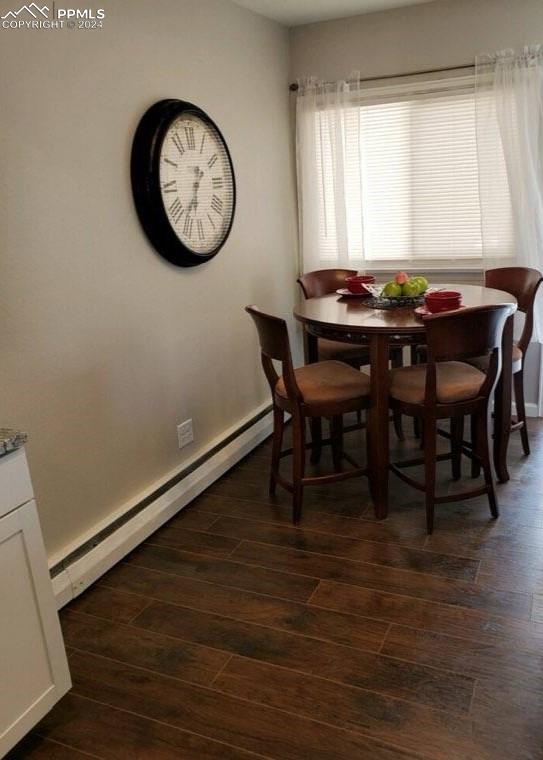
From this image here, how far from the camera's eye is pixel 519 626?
194 centimetres

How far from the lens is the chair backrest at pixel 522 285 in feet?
10.4

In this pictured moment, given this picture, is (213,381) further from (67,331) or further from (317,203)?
(317,203)

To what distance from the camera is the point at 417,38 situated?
351 centimetres

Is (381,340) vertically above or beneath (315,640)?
above

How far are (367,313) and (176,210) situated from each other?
97 cm

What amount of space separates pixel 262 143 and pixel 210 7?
77 centimetres

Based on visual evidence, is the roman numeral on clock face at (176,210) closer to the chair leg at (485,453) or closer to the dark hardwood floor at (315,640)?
the dark hardwood floor at (315,640)

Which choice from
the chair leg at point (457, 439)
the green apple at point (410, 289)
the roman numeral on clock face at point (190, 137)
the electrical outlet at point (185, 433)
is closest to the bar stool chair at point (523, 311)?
the chair leg at point (457, 439)

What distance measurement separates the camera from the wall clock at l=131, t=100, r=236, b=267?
7.98 ft

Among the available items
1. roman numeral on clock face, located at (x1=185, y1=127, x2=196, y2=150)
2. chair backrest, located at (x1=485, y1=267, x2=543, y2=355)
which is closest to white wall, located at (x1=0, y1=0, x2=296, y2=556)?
roman numeral on clock face, located at (x1=185, y1=127, x2=196, y2=150)

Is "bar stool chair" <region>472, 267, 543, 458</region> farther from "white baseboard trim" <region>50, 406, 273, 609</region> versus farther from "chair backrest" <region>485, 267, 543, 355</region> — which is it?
"white baseboard trim" <region>50, 406, 273, 609</region>

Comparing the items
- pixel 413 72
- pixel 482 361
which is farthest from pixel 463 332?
pixel 413 72

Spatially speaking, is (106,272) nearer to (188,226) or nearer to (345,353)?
(188,226)

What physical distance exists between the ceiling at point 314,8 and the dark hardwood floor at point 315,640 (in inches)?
106
